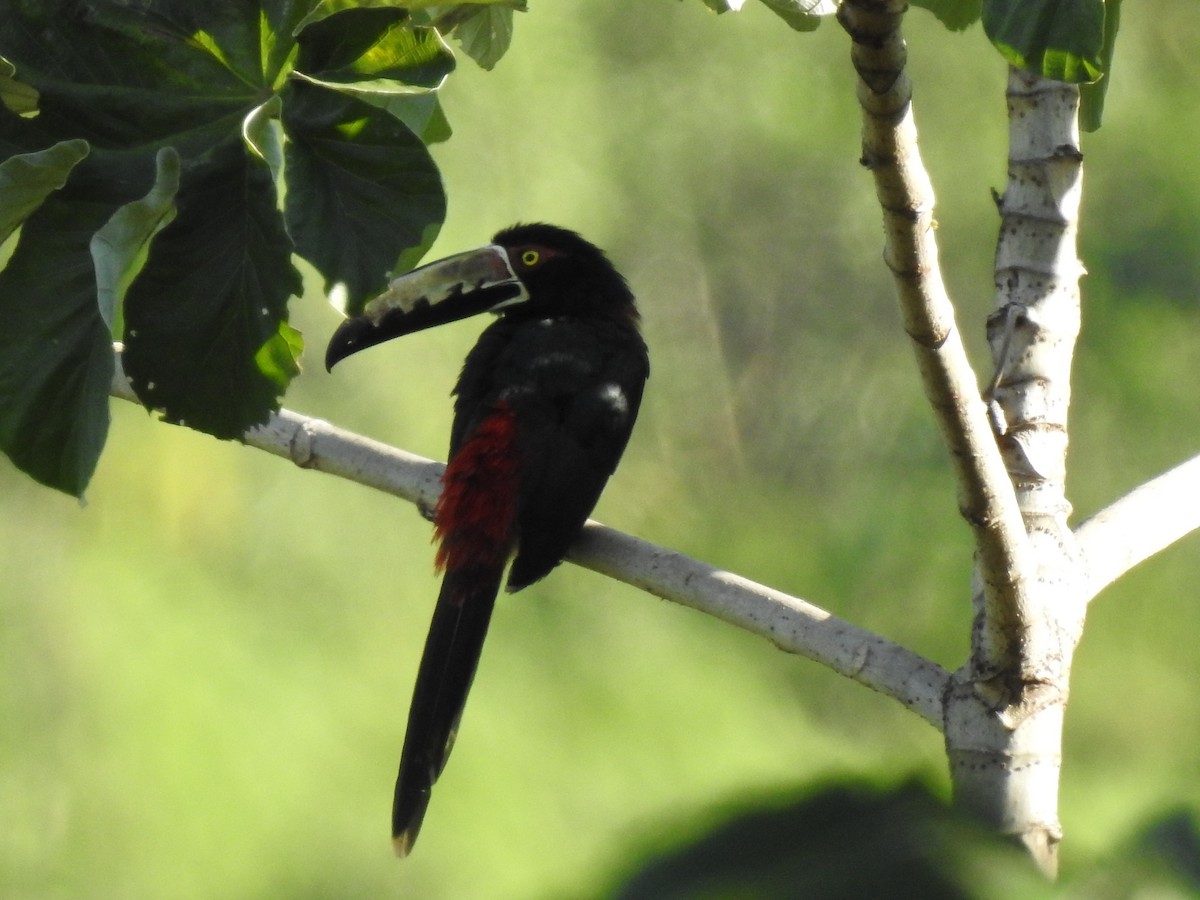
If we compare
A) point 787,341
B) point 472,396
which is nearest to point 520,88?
point 787,341

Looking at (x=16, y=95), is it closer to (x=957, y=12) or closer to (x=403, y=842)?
(x=957, y=12)

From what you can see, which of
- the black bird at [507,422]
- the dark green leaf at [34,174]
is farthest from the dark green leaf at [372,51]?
the black bird at [507,422]

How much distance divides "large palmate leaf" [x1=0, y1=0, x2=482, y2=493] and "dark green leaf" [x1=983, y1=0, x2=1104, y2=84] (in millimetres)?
559

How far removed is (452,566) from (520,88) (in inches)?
158

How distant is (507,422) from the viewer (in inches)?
106

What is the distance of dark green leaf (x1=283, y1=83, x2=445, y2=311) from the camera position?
129 cm

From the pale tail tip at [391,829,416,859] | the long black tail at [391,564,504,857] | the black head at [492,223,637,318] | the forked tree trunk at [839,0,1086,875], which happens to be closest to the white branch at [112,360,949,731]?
the forked tree trunk at [839,0,1086,875]

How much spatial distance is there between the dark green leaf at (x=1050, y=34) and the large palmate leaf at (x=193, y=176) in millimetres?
559

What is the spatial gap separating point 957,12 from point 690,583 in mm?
860

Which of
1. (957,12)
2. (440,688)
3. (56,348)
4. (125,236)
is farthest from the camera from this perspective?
(440,688)

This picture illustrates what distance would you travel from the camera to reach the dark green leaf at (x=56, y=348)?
1268 millimetres

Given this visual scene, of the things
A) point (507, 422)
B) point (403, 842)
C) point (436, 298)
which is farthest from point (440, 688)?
point (436, 298)

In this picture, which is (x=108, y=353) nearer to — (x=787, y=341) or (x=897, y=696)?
(x=897, y=696)

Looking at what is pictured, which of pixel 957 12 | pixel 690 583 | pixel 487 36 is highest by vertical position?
pixel 957 12
